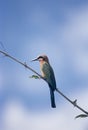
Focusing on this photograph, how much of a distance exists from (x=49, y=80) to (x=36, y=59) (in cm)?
58

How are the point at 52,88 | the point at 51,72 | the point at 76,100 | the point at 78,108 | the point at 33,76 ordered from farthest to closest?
the point at 51,72 < the point at 52,88 < the point at 33,76 < the point at 76,100 < the point at 78,108

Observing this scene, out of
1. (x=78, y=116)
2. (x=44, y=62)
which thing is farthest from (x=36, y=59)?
(x=78, y=116)

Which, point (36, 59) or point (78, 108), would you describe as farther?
point (36, 59)

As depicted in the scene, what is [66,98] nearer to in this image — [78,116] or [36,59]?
[78,116]

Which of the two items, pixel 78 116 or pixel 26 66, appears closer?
pixel 78 116

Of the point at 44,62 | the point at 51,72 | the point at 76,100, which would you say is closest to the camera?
the point at 76,100

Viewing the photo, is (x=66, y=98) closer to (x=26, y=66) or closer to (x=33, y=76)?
(x=26, y=66)

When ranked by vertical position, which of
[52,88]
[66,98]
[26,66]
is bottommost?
[52,88]

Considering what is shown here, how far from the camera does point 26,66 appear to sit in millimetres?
4027

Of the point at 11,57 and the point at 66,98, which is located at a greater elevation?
the point at 11,57

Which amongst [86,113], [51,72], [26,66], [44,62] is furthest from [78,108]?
[44,62]

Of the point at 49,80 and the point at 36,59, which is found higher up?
the point at 36,59

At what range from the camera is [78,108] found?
330cm

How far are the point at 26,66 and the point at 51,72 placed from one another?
2307 mm
